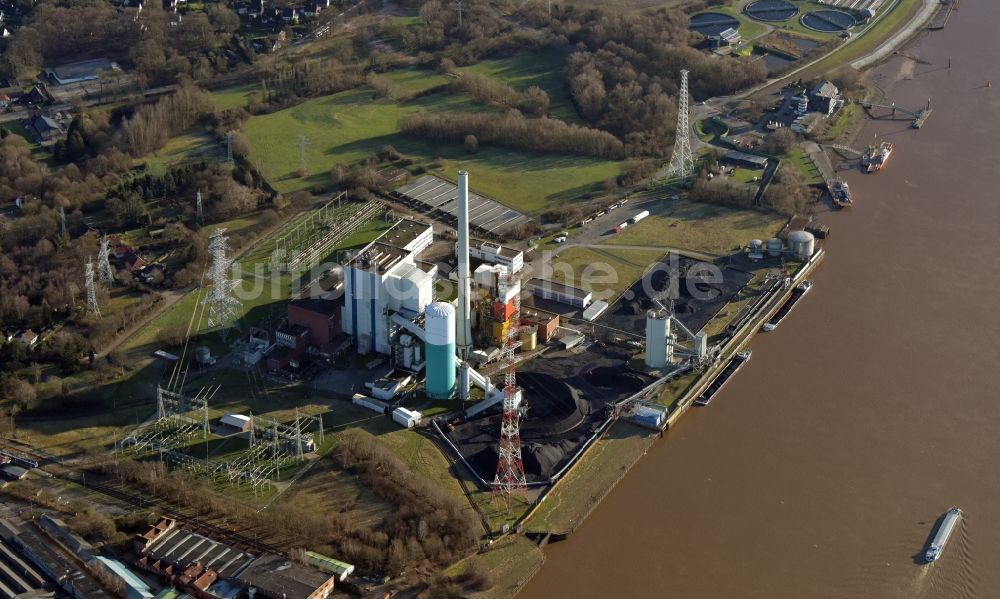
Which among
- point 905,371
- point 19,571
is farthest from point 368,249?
point 905,371

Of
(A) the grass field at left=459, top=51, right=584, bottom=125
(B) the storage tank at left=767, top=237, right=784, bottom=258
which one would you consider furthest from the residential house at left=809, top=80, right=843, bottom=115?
(B) the storage tank at left=767, top=237, right=784, bottom=258

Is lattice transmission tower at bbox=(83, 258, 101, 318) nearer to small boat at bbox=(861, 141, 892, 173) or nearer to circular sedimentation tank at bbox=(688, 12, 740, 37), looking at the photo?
small boat at bbox=(861, 141, 892, 173)

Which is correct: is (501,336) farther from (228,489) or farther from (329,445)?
(228,489)

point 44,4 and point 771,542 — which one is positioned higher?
point 44,4

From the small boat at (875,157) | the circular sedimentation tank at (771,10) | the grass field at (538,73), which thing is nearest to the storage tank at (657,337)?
the small boat at (875,157)

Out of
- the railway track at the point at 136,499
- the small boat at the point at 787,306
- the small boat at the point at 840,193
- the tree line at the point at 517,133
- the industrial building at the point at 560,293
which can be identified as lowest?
the railway track at the point at 136,499

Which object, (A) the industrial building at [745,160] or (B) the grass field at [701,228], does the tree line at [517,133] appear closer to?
(A) the industrial building at [745,160]
